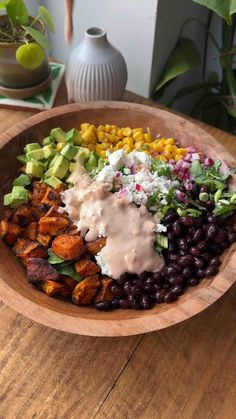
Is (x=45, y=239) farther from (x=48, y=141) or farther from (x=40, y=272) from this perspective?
(x=48, y=141)

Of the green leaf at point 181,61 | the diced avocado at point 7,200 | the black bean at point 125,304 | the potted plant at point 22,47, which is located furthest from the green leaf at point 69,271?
the green leaf at point 181,61

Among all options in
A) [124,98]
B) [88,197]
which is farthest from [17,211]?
[124,98]

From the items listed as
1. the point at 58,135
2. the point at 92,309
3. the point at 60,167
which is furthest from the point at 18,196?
Result: the point at 92,309

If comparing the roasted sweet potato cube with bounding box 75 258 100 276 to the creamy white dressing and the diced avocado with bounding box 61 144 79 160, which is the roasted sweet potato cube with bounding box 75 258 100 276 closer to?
the creamy white dressing

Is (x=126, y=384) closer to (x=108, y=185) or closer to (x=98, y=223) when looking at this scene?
(x=98, y=223)

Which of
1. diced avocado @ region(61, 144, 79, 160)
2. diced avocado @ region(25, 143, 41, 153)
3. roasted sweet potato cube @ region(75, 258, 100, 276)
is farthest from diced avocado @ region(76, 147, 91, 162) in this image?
roasted sweet potato cube @ region(75, 258, 100, 276)
